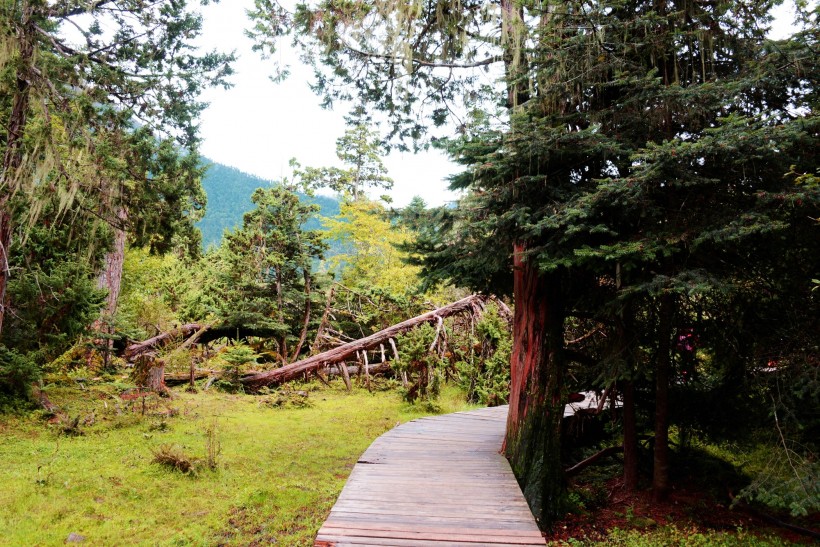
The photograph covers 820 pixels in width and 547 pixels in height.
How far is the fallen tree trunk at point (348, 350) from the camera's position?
12.2 metres

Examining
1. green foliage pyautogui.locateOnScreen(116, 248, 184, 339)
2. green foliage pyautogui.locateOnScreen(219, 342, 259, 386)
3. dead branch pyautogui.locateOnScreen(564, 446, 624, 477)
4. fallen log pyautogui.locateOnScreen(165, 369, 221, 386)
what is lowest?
dead branch pyautogui.locateOnScreen(564, 446, 624, 477)

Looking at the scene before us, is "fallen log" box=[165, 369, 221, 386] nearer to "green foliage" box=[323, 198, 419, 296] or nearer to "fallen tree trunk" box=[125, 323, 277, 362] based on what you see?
"fallen tree trunk" box=[125, 323, 277, 362]

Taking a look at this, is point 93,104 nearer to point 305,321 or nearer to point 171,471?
point 171,471

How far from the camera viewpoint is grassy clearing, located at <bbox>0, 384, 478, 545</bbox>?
469cm

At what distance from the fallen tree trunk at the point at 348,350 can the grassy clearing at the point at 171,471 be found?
1736 mm

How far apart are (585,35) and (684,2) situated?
48.3 inches

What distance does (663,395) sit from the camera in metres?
5.62

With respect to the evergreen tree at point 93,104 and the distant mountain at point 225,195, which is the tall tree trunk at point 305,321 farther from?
the distant mountain at point 225,195

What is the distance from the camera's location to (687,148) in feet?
12.5

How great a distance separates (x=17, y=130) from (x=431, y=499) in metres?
7.02

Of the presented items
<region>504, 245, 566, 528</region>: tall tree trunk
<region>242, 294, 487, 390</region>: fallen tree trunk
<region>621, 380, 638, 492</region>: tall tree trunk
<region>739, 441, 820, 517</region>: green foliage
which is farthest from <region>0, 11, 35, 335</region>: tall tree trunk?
<region>739, 441, 820, 517</region>: green foliage

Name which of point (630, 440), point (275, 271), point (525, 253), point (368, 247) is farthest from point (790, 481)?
point (368, 247)

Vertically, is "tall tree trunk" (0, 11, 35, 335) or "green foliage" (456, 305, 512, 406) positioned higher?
"tall tree trunk" (0, 11, 35, 335)

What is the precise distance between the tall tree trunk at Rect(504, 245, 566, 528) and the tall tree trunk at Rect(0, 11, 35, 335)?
6440mm
